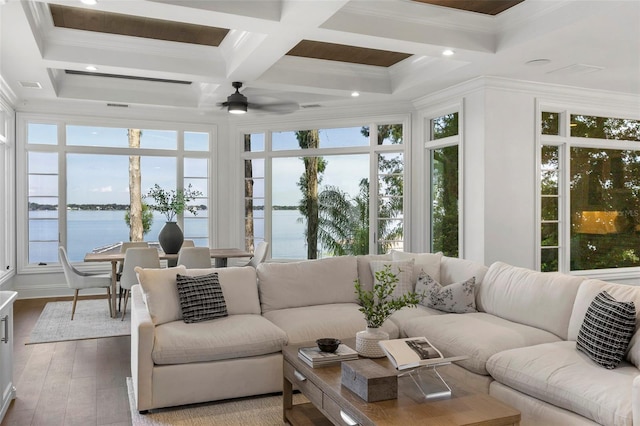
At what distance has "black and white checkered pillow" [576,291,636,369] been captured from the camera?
108 inches

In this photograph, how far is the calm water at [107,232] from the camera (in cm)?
729

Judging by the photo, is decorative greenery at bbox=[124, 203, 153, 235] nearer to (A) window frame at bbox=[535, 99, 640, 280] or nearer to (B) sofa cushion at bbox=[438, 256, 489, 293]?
(B) sofa cushion at bbox=[438, 256, 489, 293]

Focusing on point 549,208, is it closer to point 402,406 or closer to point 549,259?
point 549,259

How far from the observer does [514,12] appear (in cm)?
438

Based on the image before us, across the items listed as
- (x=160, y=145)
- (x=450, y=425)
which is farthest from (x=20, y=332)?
(x=450, y=425)

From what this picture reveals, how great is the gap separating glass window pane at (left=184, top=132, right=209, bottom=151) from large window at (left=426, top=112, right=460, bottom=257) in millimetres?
3578

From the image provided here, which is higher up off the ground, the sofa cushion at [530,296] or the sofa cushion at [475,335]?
the sofa cushion at [530,296]

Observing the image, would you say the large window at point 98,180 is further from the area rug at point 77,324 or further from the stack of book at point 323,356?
the stack of book at point 323,356

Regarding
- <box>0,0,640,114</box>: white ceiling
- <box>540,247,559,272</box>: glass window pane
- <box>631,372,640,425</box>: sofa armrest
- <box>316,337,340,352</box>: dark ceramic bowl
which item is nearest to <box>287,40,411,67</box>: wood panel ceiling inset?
<box>0,0,640,114</box>: white ceiling

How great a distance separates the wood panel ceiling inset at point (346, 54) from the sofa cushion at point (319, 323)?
2.84 m

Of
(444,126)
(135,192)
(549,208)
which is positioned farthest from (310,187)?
(549,208)

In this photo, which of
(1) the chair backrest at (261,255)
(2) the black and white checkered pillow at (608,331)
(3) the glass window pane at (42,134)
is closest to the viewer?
(2) the black and white checkered pillow at (608,331)

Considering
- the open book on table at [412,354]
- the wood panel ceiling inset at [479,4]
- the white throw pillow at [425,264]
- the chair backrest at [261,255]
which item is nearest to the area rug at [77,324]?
the chair backrest at [261,255]

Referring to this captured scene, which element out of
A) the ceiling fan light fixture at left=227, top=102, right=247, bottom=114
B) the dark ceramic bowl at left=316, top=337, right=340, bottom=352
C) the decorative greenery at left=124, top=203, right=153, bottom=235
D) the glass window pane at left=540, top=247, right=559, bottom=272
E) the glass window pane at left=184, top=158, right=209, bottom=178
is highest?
the ceiling fan light fixture at left=227, top=102, right=247, bottom=114
